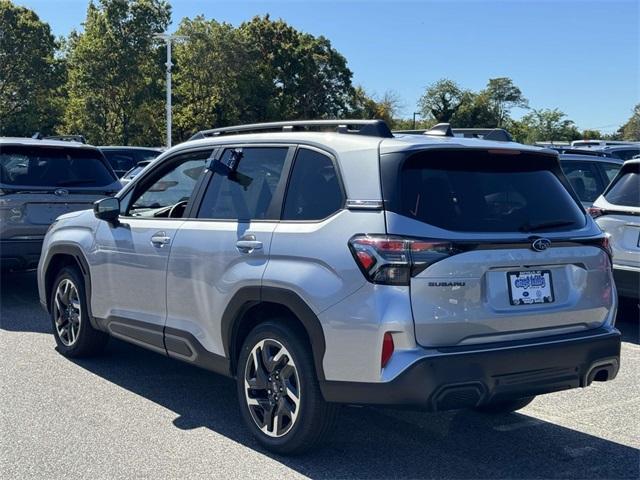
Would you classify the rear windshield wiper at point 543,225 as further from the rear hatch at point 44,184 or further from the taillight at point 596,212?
the rear hatch at point 44,184

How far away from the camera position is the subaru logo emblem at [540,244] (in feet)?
12.8

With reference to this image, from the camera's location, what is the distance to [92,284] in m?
5.81

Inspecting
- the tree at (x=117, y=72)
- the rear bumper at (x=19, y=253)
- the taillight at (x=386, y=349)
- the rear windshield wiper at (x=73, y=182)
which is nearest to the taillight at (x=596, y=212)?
the taillight at (x=386, y=349)

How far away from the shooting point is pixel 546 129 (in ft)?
225

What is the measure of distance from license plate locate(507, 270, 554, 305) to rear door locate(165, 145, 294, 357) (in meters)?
1.38

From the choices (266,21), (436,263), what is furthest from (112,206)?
(266,21)

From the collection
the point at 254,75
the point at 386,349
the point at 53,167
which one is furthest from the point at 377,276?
the point at 254,75

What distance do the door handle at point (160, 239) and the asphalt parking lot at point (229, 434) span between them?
1141 mm

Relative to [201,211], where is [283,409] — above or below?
below

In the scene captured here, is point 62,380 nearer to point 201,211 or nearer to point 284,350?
point 201,211

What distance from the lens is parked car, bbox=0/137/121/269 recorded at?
8109 mm

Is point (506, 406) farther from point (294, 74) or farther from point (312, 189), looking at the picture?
point (294, 74)

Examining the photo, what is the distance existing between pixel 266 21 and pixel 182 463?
48746 mm

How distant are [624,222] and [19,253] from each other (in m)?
6.53
